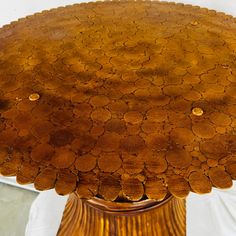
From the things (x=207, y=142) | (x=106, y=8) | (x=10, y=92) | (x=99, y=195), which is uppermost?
(x=106, y=8)

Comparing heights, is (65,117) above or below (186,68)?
below

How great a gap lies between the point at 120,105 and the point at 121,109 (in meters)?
0.01

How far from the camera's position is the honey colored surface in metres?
0.59

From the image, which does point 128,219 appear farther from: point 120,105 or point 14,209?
point 14,209

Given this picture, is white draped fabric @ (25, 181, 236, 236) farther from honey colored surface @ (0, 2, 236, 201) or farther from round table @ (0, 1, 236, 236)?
honey colored surface @ (0, 2, 236, 201)

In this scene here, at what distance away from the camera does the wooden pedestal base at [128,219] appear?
94 cm

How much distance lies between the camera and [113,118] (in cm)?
68

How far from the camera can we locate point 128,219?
0.94 m

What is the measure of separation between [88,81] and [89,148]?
0.21 metres

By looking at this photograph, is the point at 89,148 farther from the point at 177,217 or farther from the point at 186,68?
the point at 177,217

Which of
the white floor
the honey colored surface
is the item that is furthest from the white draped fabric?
the honey colored surface

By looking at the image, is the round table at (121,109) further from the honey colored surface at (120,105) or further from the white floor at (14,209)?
the white floor at (14,209)

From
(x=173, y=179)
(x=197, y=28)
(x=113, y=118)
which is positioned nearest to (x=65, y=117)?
(x=113, y=118)

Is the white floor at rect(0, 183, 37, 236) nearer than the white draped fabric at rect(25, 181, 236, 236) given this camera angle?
No
